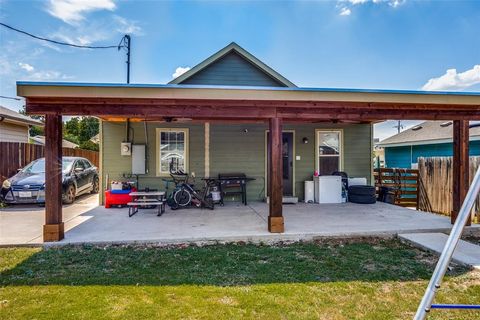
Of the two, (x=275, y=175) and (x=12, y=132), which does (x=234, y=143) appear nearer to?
(x=275, y=175)

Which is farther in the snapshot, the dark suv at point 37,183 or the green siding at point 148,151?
the green siding at point 148,151

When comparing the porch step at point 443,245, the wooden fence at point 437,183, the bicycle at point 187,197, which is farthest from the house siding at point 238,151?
the porch step at point 443,245

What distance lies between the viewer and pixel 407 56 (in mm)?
11047

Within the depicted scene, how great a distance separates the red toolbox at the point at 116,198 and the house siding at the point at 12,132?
20.8 feet

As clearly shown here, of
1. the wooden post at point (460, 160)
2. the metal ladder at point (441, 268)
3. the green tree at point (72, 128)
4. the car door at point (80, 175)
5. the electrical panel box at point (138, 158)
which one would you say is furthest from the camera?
the green tree at point (72, 128)

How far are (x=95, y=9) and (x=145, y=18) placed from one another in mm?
1508

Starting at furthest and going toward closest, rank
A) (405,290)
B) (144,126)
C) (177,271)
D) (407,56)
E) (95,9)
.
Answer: (407,56), (95,9), (144,126), (177,271), (405,290)

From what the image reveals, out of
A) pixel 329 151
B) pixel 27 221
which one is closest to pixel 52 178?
pixel 27 221

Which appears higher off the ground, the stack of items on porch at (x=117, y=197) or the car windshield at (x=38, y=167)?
the car windshield at (x=38, y=167)

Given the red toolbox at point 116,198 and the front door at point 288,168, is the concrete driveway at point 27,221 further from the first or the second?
the front door at point 288,168

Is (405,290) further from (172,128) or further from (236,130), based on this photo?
(172,128)

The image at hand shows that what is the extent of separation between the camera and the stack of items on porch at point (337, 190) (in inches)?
326

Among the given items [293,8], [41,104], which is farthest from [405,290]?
[293,8]

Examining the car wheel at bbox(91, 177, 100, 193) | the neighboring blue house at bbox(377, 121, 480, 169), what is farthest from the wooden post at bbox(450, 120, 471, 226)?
the car wheel at bbox(91, 177, 100, 193)
